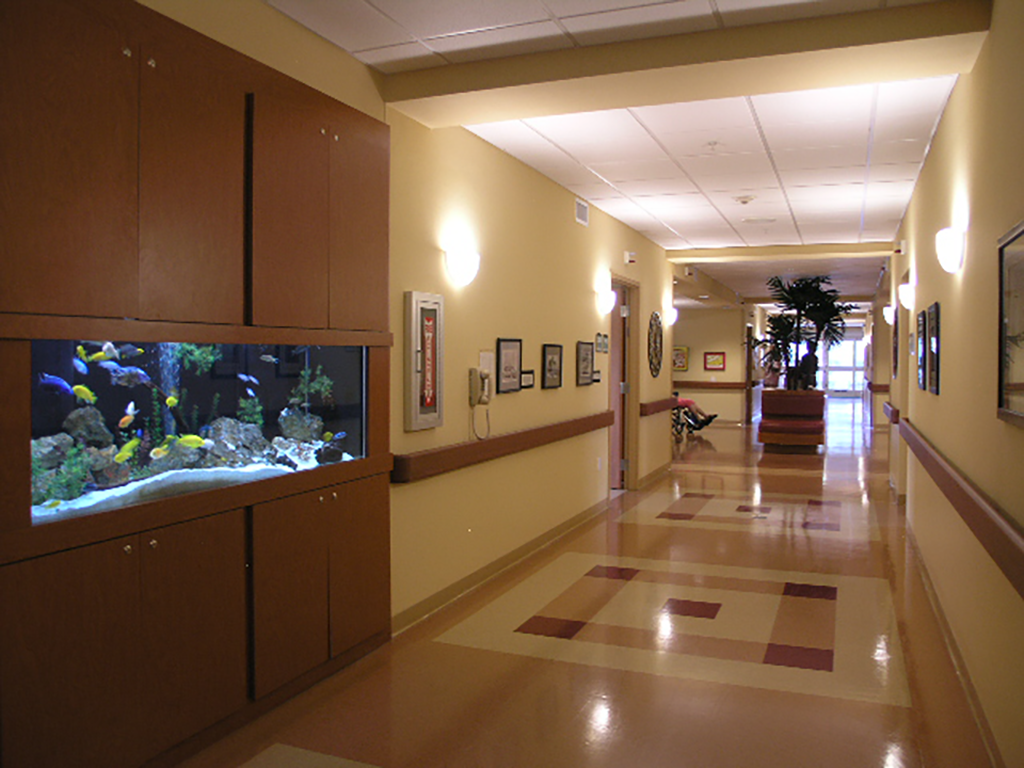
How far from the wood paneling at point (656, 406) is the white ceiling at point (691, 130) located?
185 cm

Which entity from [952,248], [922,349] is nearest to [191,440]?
[952,248]

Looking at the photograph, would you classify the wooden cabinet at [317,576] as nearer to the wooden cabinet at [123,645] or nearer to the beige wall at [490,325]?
the wooden cabinet at [123,645]

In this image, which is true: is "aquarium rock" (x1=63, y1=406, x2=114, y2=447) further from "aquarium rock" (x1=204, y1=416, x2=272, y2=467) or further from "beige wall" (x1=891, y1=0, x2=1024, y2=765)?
"beige wall" (x1=891, y1=0, x2=1024, y2=765)

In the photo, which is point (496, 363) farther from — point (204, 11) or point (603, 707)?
point (204, 11)

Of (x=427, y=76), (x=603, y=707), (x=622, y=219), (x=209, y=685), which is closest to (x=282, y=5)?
(x=427, y=76)

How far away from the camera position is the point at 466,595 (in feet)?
16.0

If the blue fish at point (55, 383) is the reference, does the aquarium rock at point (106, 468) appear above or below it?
below

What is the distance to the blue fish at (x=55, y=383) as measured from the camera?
232 cm

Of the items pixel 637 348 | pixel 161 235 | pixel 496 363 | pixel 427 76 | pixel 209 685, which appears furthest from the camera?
pixel 637 348

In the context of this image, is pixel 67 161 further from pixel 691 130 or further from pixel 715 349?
pixel 715 349

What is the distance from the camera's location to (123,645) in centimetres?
256

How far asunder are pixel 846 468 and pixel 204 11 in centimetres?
964

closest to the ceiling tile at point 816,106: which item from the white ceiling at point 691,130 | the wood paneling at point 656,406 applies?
the white ceiling at point 691,130

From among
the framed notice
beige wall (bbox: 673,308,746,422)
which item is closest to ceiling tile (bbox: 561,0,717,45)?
the framed notice
